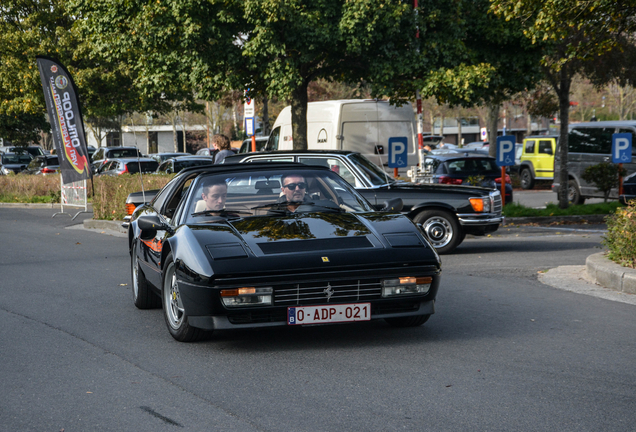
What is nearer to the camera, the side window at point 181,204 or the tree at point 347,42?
the side window at point 181,204

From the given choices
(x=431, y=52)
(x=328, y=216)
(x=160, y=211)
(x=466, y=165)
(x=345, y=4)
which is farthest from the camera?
(x=466, y=165)

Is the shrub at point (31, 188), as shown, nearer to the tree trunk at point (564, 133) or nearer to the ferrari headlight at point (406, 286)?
the tree trunk at point (564, 133)

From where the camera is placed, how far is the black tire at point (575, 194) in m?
20.3

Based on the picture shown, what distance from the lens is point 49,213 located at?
21578 millimetres

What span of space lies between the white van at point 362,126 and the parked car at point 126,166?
344 inches

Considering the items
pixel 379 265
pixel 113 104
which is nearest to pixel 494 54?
pixel 379 265

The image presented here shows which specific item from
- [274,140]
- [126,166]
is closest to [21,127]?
[126,166]

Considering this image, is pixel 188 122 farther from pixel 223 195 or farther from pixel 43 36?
pixel 223 195

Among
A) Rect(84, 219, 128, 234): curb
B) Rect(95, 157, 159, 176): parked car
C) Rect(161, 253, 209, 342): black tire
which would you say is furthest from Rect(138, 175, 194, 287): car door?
Rect(95, 157, 159, 176): parked car

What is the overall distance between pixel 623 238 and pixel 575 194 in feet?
41.5

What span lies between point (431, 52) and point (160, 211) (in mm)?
11079

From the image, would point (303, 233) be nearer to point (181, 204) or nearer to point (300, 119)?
point (181, 204)

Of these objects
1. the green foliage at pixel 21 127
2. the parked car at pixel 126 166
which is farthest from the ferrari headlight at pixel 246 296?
the green foliage at pixel 21 127

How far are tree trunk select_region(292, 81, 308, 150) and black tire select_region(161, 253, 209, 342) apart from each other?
12247 mm
